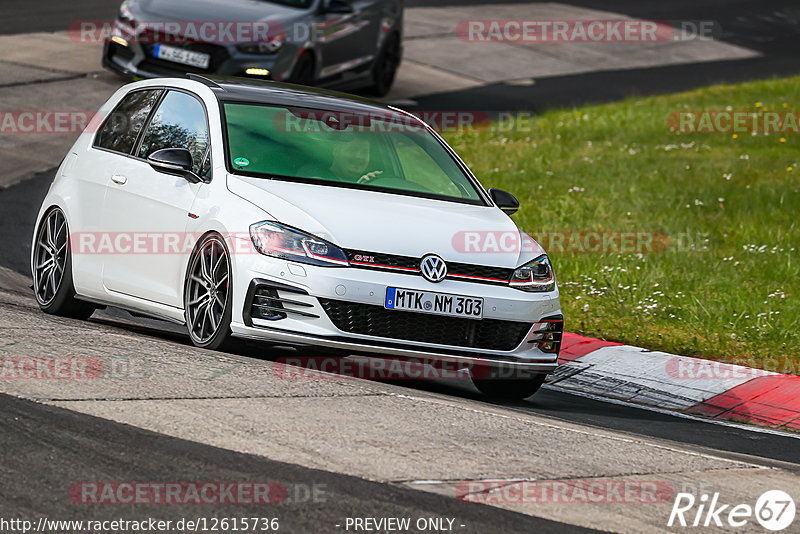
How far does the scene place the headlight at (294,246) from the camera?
7133 mm

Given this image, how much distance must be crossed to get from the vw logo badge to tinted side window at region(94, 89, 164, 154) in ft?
8.10

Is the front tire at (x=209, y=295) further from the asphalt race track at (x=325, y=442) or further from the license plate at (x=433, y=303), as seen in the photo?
the license plate at (x=433, y=303)

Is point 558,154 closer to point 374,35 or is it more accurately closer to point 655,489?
point 374,35

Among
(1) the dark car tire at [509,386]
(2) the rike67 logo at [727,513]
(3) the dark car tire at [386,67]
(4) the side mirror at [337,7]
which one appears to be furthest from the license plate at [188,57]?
(2) the rike67 logo at [727,513]

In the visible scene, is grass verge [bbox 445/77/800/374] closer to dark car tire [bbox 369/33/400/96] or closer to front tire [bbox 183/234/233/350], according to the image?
dark car tire [bbox 369/33/400/96]

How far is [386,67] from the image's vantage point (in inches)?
792

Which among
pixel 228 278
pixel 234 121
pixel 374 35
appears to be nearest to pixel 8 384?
pixel 228 278

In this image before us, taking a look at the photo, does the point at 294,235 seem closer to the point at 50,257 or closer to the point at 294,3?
the point at 50,257

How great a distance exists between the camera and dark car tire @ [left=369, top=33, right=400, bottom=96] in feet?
64.9

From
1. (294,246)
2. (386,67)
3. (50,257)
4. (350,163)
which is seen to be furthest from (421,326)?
(386,67)

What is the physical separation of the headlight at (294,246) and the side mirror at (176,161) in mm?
809

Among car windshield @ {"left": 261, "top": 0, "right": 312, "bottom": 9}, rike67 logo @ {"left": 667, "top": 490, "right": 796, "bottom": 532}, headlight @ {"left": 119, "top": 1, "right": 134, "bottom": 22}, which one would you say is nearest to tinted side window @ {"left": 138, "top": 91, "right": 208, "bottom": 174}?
rike67 logo @ {"left": 667, "top": 490, "right": 796, "bottom": 532}

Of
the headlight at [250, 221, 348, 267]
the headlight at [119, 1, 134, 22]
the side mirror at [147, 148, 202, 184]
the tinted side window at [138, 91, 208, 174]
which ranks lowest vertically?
the headlight at [250, 221, 348, 267]

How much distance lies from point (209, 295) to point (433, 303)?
128 cm
